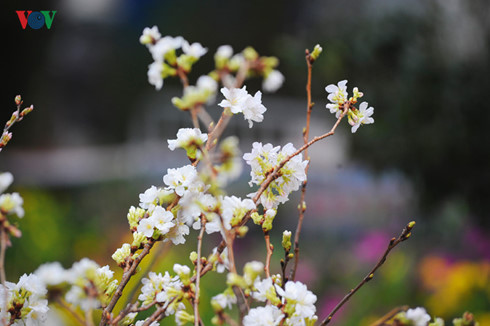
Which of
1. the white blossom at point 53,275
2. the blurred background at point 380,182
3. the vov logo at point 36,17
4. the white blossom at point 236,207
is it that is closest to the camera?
the white blossom at point 53,275

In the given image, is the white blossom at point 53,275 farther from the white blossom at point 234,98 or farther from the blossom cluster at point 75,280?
the white blossom at point 234,98

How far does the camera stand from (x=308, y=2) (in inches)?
285

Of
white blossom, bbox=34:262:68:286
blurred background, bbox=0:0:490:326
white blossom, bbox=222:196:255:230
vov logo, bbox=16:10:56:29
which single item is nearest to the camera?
white blossom, bbox=34:262:68:286

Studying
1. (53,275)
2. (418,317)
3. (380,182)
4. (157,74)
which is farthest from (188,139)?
(380,182)

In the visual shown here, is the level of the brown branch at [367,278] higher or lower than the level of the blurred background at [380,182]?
lower

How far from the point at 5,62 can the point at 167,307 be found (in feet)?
19.3

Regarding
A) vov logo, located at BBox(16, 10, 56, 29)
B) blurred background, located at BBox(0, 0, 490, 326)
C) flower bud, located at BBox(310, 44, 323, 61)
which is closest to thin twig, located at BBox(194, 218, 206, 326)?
flower bud, located at BBox(310, 44, 323, 61)

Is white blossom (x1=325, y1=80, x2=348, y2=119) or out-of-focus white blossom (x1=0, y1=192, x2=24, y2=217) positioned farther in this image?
white blossom (x1=325, y1=80, x2=348, y2=119)

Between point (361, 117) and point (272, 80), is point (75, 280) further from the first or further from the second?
point (361, 117)

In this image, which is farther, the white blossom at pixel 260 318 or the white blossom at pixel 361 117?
the white blossom at pixel 361 117

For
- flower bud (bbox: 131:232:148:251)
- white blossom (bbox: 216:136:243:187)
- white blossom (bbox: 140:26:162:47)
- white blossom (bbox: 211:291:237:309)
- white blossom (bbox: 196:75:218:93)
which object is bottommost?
white blossom (bbox: 211:291:237:309)

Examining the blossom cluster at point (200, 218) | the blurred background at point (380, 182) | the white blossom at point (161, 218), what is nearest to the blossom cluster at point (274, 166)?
the blossom cluster at point (200, 218)

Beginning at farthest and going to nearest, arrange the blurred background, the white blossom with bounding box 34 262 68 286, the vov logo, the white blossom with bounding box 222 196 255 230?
the blurred background, the vov logo, the white blossom with bounding box 222 196 255 230, the white blossom with bounding box 34 262 68 286

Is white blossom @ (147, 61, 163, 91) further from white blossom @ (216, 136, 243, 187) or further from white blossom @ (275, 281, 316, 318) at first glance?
white blossom @ (275, 281, 316, 318)
